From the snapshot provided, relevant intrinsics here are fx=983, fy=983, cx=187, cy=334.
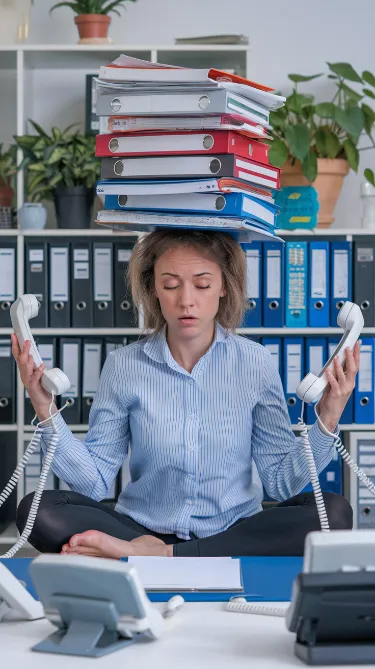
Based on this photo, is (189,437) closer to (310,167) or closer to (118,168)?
(118,168)

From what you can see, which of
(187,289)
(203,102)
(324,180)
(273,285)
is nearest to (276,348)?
(273,285)

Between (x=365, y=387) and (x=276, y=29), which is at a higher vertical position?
(x=276, y=29)

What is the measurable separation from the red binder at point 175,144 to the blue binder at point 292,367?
4.77 feet

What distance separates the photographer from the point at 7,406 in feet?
11.7

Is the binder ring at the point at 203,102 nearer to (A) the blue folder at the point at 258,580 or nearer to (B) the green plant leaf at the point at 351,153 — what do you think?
(A) the blue folder at the point at 258,580

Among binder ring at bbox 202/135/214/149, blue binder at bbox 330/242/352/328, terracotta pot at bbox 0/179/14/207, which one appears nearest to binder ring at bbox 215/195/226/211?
binder ring at bbox 202/135/214/149

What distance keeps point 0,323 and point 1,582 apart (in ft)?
7.68

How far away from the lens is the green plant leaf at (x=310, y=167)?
3.45 meters

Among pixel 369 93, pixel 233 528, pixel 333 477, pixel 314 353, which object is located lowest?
pixel 333 477

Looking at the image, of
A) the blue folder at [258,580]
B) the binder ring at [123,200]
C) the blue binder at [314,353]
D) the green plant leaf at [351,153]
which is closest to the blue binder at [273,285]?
the blue binder at [314,353]

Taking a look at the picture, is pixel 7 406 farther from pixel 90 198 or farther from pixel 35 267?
pixel 90 198

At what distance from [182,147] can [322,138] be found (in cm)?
158

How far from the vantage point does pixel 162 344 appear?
2.34 metres

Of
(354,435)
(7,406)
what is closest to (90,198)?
(7,406)
